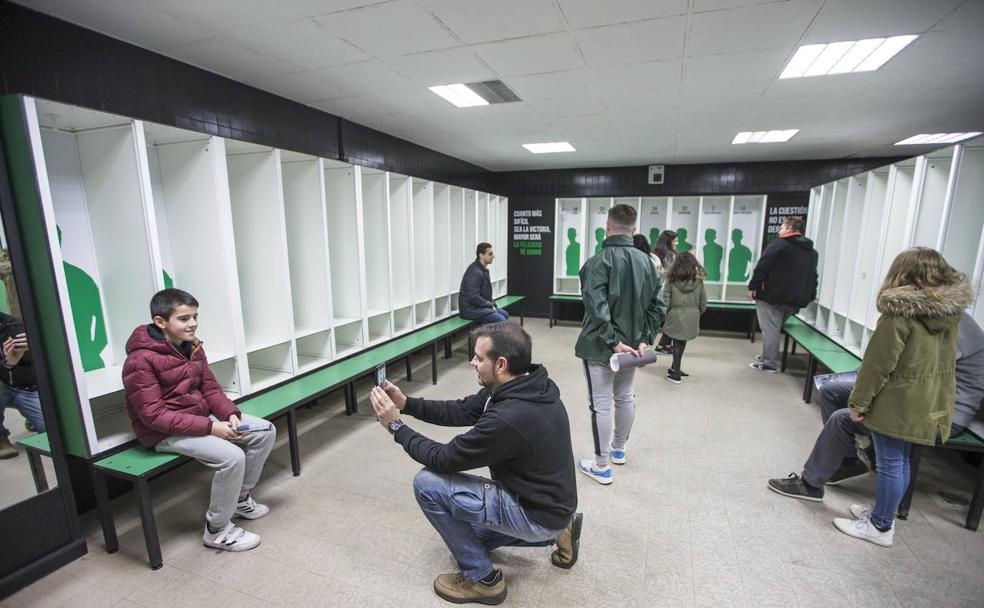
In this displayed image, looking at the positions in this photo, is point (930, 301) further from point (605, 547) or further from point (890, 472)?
point (605, 547)

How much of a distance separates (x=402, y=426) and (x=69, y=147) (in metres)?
2.27

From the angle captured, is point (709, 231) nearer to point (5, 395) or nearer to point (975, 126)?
point (975, 126)

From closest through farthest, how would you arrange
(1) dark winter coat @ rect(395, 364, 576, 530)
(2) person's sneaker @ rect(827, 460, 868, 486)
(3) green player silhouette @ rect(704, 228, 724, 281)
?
(1) dark winter coat @ rect(395, 364, 576, 530)
(2) person's sneaker @ rect(827, 460, 868, 486)
(3) green player silhouette @ rect(704, 228, 724, 281)

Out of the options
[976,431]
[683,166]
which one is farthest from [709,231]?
[976,431]

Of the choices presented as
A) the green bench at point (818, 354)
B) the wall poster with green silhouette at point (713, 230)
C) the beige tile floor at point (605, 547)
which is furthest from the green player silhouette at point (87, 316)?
the wall poster with green silhouette at point (713, 230)

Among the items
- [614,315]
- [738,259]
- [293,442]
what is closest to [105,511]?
[293,442]

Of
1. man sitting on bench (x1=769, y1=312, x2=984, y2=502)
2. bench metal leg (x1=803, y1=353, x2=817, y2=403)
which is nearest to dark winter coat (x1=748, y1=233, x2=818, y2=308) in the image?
bench metal leg (x1=803, y1=353, x2=817, y2=403)

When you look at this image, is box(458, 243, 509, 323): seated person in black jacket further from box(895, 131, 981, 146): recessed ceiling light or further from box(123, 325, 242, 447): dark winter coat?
box(895, 131, 981, 146): recessed ceiling light

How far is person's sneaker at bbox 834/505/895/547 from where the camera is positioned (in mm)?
2014

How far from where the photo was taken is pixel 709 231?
21.4 ft

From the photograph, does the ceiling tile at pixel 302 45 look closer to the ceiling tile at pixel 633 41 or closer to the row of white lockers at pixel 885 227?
the ceiling tile at pixel 633 41

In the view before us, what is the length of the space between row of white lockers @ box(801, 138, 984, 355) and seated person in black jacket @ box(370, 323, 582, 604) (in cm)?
293

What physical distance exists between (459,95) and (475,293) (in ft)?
6.51

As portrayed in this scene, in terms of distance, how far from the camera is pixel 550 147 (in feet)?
17.1
